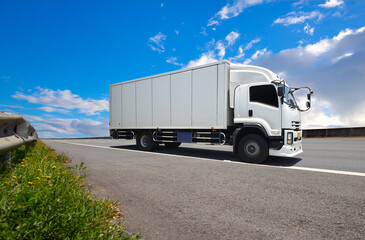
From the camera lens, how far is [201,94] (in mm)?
8641

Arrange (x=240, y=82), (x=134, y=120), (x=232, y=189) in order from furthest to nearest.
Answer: (x=134, y=120), (x=240, y=82), (x=232, y=189)

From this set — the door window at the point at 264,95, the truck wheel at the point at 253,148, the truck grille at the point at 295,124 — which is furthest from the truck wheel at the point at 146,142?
the truck grille at the point at 295,124

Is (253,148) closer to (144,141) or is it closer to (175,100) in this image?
(175,100)

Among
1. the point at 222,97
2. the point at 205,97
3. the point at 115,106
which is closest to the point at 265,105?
the point at 222,97

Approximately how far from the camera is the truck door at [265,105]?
6957 mm

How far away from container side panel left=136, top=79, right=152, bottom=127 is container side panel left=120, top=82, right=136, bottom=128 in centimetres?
37

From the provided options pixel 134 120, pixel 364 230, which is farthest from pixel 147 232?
pixel 134 120

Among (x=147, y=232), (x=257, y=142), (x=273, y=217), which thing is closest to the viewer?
(x=147, y=232)

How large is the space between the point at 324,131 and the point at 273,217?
22.8 metres

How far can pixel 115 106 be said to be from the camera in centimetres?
1278

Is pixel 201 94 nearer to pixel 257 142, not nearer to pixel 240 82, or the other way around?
pixel 240 82

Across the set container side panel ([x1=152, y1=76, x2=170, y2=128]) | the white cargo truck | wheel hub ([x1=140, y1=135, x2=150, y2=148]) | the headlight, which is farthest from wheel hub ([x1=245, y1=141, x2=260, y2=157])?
wheel hub ([x1=140, y1=135, x2=150, y2=148])

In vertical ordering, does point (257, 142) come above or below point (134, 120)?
below

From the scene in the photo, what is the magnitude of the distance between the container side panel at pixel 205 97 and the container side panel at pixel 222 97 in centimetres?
18
